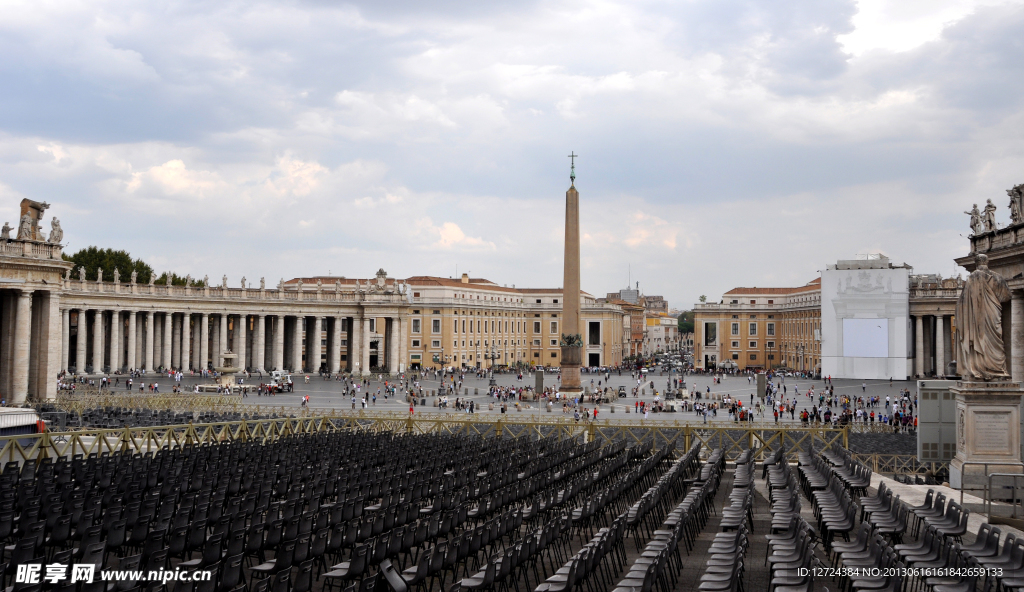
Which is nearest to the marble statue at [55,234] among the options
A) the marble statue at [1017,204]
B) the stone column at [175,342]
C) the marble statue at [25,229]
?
the marble statue at [25,229]

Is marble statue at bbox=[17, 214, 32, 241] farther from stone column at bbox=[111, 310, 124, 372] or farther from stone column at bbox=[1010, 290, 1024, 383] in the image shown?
stone column at bbox=[1010, 290, 1024, 383]

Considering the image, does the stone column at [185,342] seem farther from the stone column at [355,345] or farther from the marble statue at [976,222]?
the marble statue at [976,222]

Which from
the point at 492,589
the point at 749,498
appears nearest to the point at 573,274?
the point at 749,498

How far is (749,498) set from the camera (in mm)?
14422

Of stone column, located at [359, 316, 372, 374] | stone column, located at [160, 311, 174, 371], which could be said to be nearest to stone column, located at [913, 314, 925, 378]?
stone column, located at [359, 316, 372, 374]

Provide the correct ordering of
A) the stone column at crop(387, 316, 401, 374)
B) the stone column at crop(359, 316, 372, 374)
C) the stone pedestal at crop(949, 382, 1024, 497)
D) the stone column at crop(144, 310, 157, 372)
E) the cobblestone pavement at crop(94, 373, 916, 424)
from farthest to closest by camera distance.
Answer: the stone column at crop(387, 316, 401, 374), the stone column at crop(359, 316, 372, 374), the stone column at crop(144, 310, 157, 372), the cobblestone pavement at crop(94, 373, 916, 424), the stone pedestal at crop(949, 382, 1024, 497)

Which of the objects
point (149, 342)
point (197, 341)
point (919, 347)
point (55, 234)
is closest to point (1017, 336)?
point (55, 234)

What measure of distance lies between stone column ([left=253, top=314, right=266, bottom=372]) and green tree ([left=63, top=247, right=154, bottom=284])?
18.0 m

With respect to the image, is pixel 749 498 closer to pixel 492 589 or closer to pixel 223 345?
pixel 492 589

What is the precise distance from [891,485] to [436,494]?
10942mm

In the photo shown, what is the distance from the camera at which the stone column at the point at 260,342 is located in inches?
3440

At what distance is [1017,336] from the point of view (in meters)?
30.3

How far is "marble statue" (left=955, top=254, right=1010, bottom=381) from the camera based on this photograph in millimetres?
17234

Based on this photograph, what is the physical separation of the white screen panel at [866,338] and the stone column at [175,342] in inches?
2648
